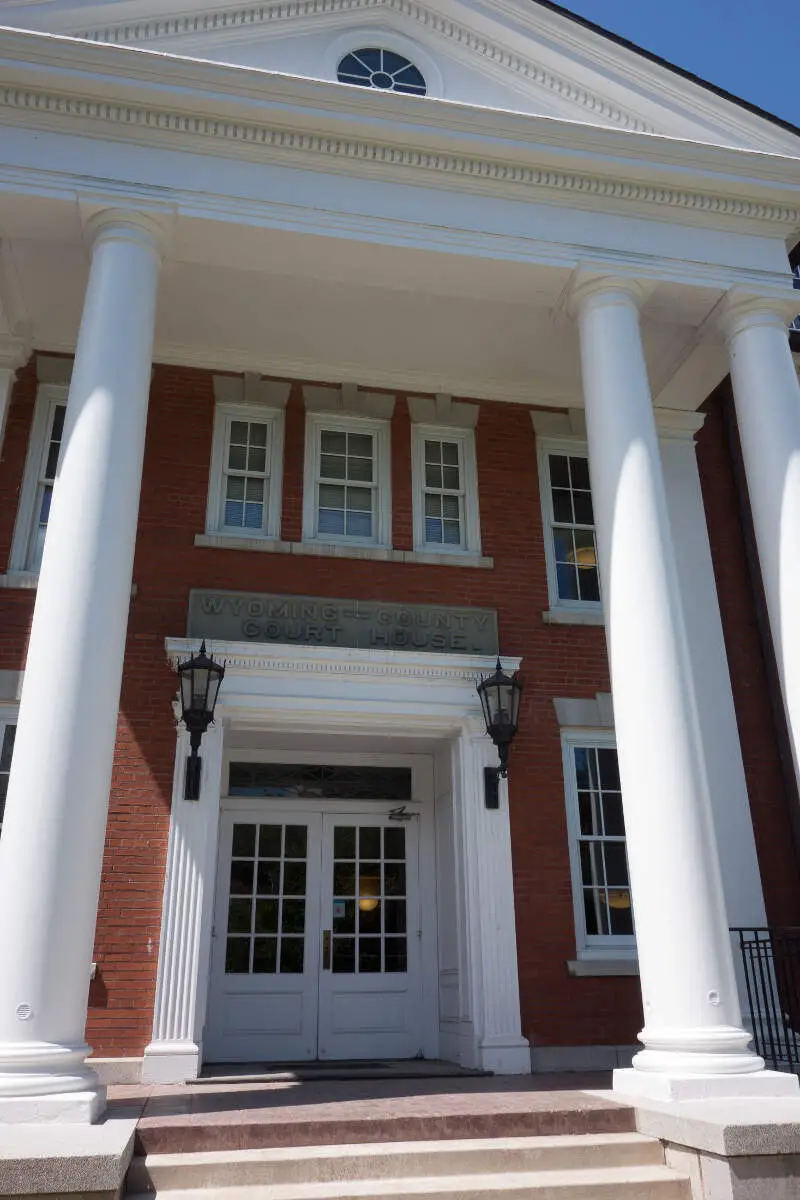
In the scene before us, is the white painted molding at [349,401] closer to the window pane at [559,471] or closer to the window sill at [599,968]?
the window pane at [559,471]

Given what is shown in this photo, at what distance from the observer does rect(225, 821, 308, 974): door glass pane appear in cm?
924

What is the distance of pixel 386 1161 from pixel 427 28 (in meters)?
9.25

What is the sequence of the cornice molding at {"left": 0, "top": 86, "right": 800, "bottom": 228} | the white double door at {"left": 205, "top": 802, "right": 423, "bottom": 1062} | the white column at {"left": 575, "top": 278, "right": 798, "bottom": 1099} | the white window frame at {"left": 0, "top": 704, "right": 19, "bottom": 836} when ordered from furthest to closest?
the white double door at {"left": 205, "top": 802, "right": 423, "bottom": 1062}, the white window frame at {"left": 0, "top": 704, "right": 19, "bottom": 836}, the cornice molding at {"left": 0, "top": 86, "right": 800, "bottom": 228}, the white column at {"left": 575, "top": 278, "right": 798, "bottom": 1099}

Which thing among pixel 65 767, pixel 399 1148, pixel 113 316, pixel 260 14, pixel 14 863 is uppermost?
pixel 260 14

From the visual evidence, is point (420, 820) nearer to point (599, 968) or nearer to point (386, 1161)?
point (599, 968)

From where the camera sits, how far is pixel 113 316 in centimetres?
697

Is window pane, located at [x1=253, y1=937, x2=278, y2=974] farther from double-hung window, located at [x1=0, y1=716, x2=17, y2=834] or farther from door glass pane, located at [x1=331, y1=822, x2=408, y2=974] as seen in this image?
double-hung window, located at [x1=0, y1=716, x2=17, y2=834]

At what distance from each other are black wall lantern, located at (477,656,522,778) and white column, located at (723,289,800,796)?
2.40 metres

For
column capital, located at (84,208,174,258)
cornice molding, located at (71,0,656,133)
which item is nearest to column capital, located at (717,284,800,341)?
cornice molding, located at (71,0,656,133)

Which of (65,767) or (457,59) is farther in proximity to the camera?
(457,59)

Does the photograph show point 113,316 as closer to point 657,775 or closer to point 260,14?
point 260,14

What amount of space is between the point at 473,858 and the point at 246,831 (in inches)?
92.5

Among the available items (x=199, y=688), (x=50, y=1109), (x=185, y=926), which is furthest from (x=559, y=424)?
(x=50, y=1109)

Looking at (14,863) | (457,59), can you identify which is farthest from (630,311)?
(14,863)
